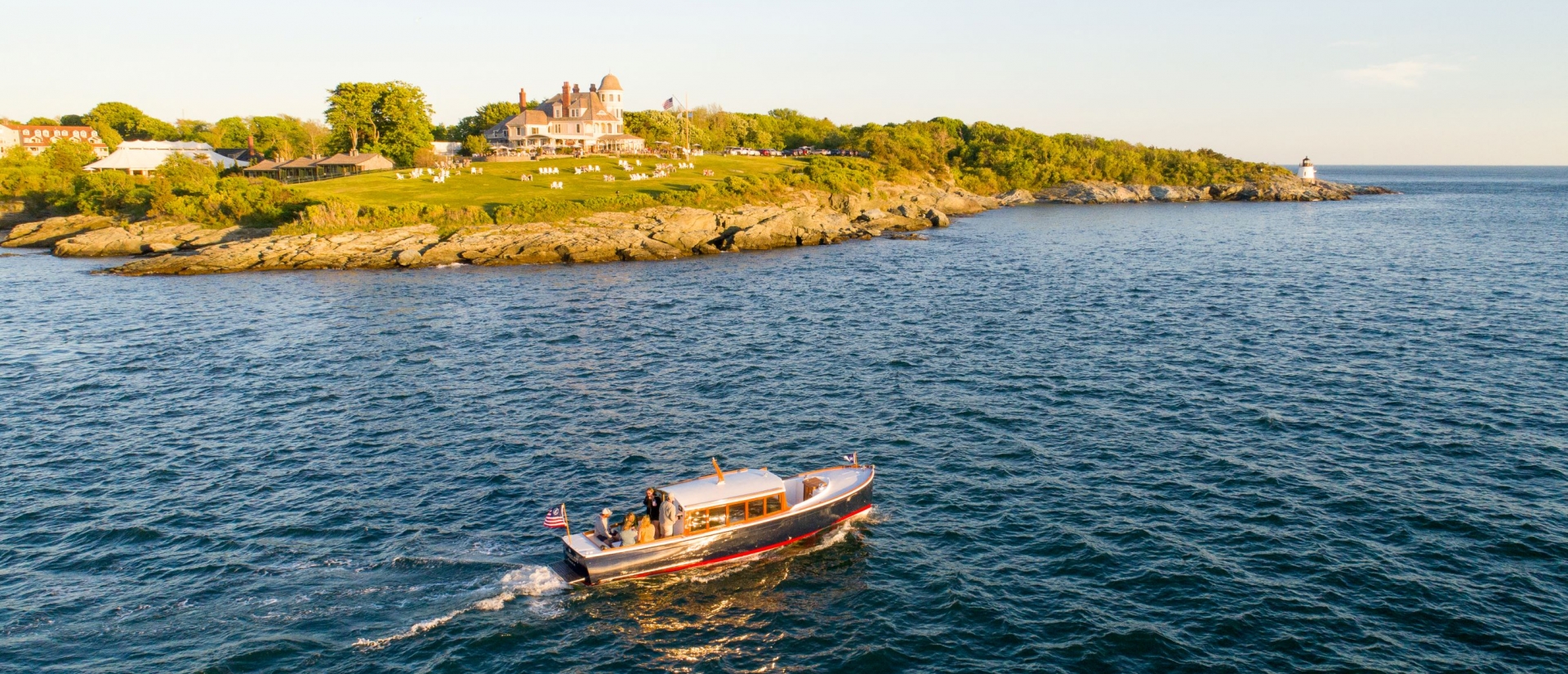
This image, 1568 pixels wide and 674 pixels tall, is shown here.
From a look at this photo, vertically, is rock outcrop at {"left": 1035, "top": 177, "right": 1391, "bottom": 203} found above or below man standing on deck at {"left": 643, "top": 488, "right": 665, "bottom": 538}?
above

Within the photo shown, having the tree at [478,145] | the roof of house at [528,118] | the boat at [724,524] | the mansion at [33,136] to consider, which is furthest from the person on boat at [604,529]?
the mansion at [33,136]

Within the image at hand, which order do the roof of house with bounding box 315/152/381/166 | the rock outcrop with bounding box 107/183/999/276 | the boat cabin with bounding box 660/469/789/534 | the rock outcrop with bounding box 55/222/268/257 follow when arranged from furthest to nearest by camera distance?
the roof of house with bounding box 315/152/381/166 → the rock outcrop with bounding box 55/222/268/257 → the rock outcrop with bounding box 107/183/999/276 → the boat cabin with bounding box 660/469/789/534

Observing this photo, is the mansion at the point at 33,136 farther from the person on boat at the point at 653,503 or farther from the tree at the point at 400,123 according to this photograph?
the person on boat at the point at 653,503

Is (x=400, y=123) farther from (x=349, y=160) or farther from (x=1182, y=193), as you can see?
(x=1182, y=193)

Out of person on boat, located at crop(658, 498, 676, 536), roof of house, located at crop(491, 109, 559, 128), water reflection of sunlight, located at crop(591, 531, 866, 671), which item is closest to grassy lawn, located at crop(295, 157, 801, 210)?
roof of house, located at crop(491, 109, 559, 128)

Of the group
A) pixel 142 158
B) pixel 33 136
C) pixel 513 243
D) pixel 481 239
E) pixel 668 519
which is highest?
pixel 33 136

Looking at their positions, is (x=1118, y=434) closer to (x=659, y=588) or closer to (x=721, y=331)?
(x=659, y=588)

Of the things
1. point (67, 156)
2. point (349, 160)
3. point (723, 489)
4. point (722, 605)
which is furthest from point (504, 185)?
point (722, 605)

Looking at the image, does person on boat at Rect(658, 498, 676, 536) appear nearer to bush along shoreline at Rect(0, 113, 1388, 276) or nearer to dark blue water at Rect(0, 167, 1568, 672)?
dark blue water at Rect(0, 167, 1568, 672)
